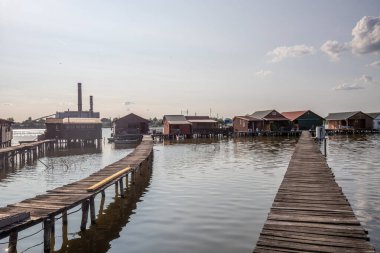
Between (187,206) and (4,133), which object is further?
(4,133)

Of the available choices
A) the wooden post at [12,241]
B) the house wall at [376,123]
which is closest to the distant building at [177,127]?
the house wall at [376,123]

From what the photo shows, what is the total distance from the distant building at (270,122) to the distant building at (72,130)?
128ft

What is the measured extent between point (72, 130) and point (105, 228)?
49.4 m

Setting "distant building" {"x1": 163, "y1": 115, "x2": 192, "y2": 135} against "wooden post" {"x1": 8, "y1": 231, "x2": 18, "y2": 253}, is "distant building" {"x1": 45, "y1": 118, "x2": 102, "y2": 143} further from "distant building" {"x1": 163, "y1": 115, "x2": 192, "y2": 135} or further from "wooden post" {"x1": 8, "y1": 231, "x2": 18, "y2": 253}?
"wooden post" {"x1": 8, "y1": 231, "x2": 18, "y2": 253}

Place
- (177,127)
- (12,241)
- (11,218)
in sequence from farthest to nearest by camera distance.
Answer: (177,127) → (12,241) → (11,218)

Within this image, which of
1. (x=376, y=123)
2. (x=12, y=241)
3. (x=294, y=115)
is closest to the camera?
(x=12, y=241)

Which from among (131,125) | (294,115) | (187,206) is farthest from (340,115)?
(187,206)

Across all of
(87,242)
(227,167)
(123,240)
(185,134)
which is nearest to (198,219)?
(123,240)

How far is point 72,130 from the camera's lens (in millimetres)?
59719

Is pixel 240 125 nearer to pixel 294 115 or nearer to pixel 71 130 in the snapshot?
pixel 294 115

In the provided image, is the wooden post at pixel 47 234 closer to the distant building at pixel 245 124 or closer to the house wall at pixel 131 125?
the house wall at pixel 131 125

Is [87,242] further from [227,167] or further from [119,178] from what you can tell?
[227,167]

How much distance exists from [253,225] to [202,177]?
441 inches

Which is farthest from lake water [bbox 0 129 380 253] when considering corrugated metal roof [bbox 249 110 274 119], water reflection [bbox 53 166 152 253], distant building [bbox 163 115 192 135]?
corrugated metal roof [bbox 249 110 274 119]
